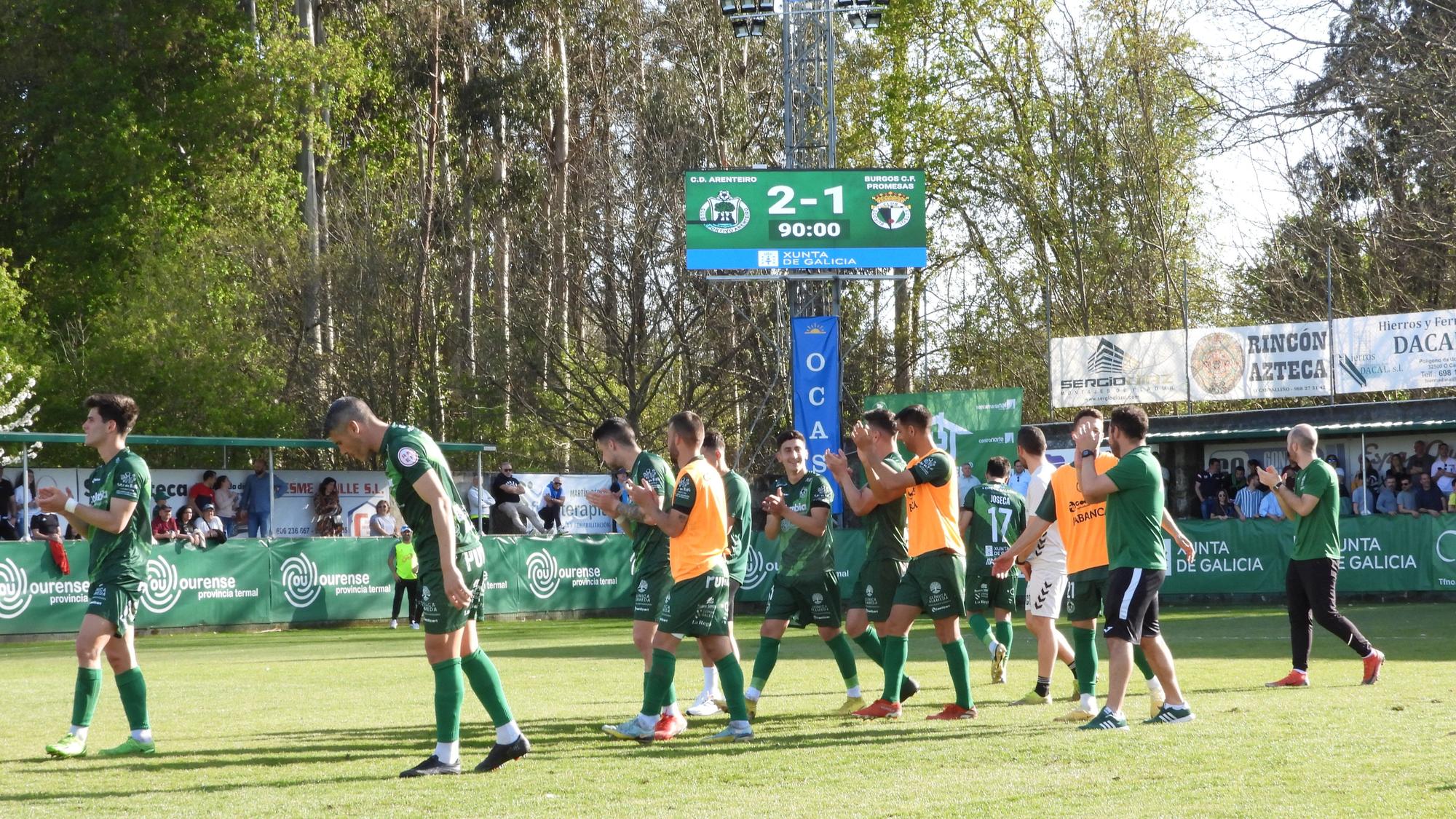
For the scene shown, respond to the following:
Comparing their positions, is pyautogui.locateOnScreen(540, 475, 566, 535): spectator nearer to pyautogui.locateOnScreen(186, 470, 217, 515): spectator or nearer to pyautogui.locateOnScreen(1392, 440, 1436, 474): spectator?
pyautogui.locateOnScreen(186, 470, 217, 515): spectator

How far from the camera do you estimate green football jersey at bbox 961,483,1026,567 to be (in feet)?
41.4

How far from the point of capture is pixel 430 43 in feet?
135

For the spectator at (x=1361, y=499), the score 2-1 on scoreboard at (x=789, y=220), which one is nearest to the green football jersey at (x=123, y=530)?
the score 2-1 on scoreboard at (x=789, y=220)

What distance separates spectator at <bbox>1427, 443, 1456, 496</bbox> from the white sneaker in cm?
1688

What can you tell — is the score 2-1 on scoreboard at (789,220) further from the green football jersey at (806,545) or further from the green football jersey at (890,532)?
the green football jersey at (890,532)

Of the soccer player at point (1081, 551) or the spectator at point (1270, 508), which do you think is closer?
the soccer player at point (1081, 551)

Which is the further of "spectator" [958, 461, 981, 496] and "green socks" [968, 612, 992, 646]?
"spectator" [958, 461, 981, 496]

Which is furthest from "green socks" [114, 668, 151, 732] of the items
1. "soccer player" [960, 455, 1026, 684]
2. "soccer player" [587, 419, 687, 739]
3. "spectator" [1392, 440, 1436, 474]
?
"spectator" [1392, 440, 1436, 474]

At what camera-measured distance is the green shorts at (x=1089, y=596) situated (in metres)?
9.72

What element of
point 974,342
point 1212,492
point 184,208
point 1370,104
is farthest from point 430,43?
point 1370,104

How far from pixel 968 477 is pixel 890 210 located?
4.78 metres

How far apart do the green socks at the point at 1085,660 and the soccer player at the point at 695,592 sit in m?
2.31

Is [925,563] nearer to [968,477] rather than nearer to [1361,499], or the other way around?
[968,477]

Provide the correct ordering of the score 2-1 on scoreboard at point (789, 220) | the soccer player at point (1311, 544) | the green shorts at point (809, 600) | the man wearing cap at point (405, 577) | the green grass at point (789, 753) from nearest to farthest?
the green grass at point (789, 753) < the green shorts at point (809, 600) < the soccer player at point (1311, 544) < the man wearing cap at point (405, 577) < the score 2-1 on scoreboard at point (789, 220)
